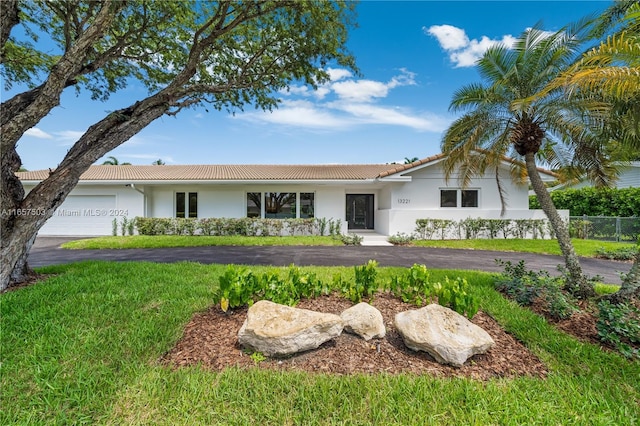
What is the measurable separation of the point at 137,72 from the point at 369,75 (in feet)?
25.4

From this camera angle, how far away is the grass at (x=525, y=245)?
10.7 meters

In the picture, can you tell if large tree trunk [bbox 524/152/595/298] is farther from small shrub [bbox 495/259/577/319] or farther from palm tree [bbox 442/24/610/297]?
small shrub [bbox 495/259/577/319]

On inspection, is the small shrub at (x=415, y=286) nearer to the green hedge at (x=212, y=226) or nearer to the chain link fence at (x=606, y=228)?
the green hedge at (x=212, y=226)

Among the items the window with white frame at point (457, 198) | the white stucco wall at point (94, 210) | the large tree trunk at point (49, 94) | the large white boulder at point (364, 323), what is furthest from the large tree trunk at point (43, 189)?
the window with white frame at point (457, 198)

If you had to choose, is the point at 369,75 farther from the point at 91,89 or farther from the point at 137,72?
the point at 91,89

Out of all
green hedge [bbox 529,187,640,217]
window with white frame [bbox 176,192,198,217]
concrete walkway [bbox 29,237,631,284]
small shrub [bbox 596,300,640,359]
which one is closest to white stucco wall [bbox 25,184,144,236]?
window with white frame [bbox 176,192,198,217]

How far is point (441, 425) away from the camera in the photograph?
2.17 metres

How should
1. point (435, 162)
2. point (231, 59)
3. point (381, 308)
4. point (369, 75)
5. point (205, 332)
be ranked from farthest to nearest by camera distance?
1. point (435, 162)
2. point (369, 75)
3. point (231, 59)
4. point (381, 308)
5. point (205, 332)

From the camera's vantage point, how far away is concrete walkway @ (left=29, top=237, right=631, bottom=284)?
8414 mm

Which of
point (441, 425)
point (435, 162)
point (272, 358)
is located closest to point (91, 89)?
point (272, 358)

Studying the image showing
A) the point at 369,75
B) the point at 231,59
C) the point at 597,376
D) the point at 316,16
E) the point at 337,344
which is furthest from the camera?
the point at 369,75

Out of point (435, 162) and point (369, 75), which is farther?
point (435, 162)

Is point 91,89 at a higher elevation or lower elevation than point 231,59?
lower

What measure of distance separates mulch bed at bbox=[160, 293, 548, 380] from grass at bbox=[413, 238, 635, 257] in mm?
9473
